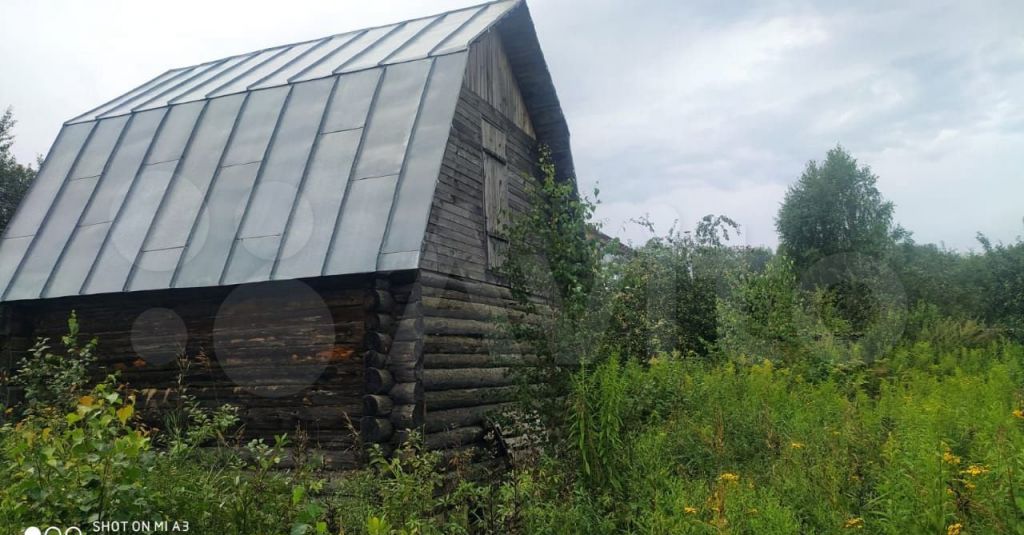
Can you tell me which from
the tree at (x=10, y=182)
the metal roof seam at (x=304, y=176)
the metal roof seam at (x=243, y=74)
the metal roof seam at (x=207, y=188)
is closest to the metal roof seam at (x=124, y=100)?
the metal roof seam at (x=243, y=74)

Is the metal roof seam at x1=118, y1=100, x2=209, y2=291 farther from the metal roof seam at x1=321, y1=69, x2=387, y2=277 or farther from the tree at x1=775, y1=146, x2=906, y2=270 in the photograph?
the tree at x1=775, y1=146, x2=906, y2=270

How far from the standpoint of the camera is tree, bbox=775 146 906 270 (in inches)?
1081

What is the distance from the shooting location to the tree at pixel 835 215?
27.5 metres

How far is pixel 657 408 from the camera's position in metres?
8.02

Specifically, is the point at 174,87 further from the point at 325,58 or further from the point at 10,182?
the point at 10,182

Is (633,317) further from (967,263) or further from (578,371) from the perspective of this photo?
(967,263)

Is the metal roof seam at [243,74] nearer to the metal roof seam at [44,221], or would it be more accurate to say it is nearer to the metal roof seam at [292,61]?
the metal roof seam at [292,61]

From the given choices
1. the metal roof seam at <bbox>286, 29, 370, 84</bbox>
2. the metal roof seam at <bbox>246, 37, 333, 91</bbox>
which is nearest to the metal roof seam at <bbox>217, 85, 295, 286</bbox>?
the metal roof seam at <bbox>286, 29, 370, 84</bbox>

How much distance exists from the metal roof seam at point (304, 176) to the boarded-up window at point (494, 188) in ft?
6.75

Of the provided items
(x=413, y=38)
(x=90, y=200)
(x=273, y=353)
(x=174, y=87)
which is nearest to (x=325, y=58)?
(x=413, y=38)

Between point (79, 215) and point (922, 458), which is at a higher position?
point (922, 458)

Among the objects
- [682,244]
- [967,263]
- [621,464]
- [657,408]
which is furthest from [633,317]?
[967,263]

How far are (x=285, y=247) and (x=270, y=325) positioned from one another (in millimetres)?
923

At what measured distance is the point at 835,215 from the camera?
27.9 m
